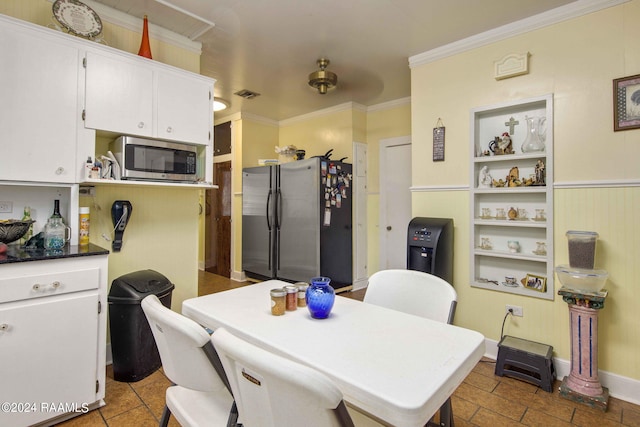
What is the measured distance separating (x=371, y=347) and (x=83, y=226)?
6.81 feet

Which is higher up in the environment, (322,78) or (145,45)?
(322,78)

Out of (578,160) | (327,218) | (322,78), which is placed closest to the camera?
(578,160)

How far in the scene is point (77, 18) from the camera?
2.12 metres

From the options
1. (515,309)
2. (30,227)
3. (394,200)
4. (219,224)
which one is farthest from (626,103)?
(219,224)

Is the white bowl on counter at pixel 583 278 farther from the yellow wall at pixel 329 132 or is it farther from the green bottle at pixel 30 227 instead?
the green bottle at pixel 30 227

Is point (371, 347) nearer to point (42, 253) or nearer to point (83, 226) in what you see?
point (42, 253)

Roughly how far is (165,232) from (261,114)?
9.60 feet

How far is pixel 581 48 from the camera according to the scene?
2.29 m

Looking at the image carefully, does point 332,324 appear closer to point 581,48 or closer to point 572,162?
point 572,162

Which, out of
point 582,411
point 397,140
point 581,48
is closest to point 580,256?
point 582,411

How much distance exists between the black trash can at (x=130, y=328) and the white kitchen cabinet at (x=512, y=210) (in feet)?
8.52

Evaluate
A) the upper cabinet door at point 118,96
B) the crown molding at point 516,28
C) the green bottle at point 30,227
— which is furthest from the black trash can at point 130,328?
the crown molding at point 516,28

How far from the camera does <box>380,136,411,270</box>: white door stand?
14.2 feet

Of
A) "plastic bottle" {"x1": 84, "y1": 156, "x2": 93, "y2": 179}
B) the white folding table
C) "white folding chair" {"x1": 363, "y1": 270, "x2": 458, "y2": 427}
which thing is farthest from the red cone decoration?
"white folding chair" {"x1": 363, "y1": 270, "x2": 458, "y2": 427}
